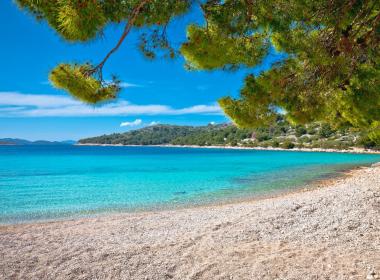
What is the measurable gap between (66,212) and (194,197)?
7034mm

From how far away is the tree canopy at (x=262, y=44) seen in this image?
3766 mm

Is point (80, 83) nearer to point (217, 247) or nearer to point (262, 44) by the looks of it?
point (262, 44)

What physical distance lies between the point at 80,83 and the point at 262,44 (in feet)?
8.63

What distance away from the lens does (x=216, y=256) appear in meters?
7.27

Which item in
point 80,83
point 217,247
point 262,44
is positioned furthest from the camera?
point 217,247

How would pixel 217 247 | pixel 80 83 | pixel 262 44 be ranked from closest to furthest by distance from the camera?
pixel 80 83
pixel 262 44
pixel 217 247

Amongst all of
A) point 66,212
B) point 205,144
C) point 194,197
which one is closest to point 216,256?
point 66,212

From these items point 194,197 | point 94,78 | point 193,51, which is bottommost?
point 194,197

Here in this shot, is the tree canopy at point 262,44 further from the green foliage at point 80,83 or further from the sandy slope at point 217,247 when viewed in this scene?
the sandy slope at point 217,247

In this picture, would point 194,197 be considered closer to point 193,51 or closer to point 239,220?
point 239,220

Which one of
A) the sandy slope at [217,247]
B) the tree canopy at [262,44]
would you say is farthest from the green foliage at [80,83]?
the sandy slope at [217,247]

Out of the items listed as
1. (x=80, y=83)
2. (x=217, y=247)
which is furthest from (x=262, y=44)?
(x=217, y=247)

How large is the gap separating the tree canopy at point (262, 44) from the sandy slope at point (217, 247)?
2.55 m

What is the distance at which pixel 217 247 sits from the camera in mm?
8000
